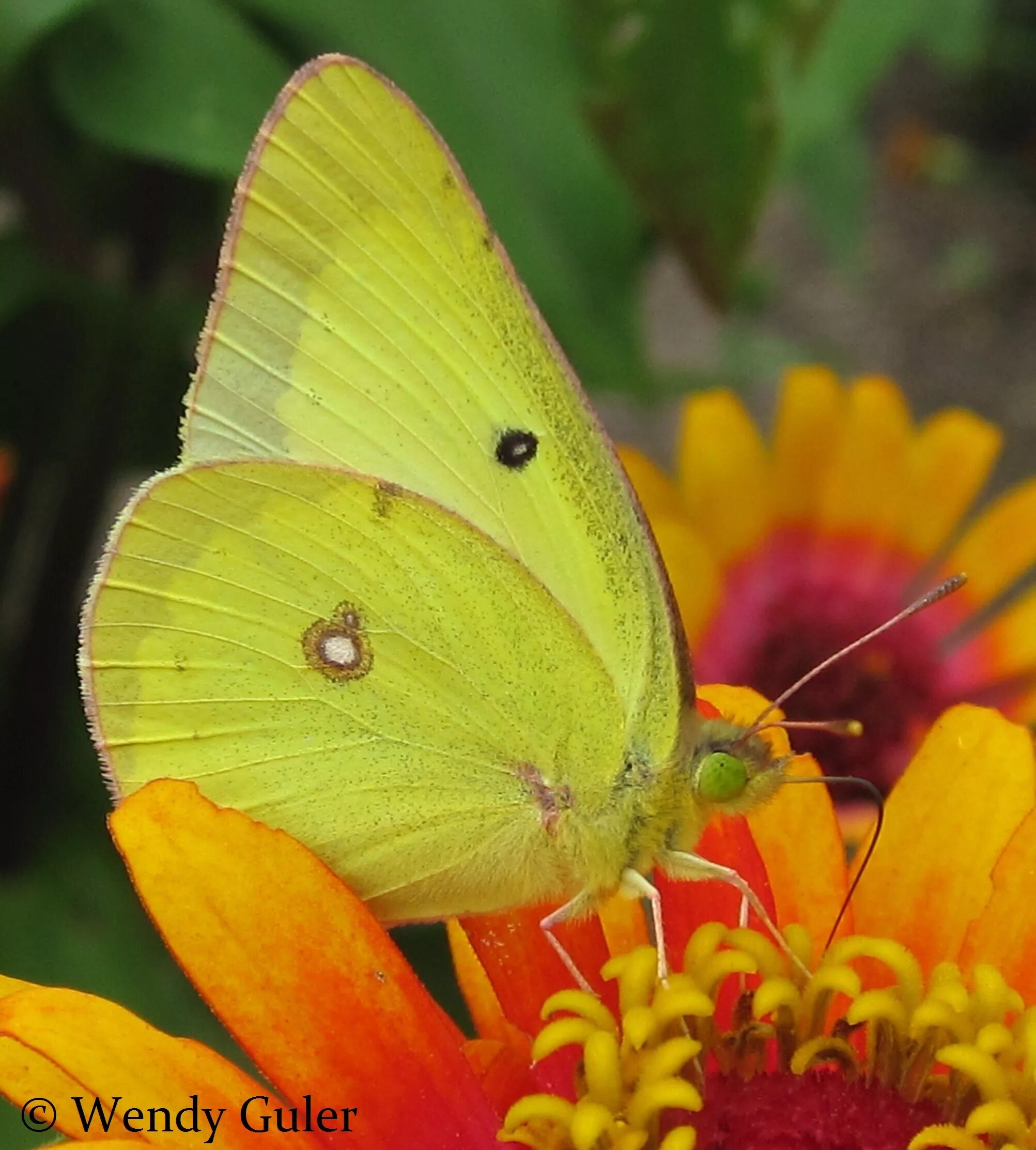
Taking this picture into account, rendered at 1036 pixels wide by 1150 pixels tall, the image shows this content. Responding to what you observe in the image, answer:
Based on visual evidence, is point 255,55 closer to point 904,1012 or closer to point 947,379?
point 904,1012

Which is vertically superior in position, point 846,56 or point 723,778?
point 846,56

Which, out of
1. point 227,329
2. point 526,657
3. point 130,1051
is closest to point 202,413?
point 227,329

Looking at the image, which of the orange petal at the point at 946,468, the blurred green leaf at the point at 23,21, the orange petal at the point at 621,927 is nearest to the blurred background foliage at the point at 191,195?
the blurred green leaf at the point at 23,21

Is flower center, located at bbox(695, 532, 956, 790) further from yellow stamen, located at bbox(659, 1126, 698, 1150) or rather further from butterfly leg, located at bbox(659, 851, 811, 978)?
yellow stamen, located at bbox(659, 1126, 698, 1150)

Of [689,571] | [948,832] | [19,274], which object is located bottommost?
[948,832]

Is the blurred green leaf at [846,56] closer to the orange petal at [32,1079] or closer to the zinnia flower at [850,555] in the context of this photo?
the zinnia flower at [850,555]

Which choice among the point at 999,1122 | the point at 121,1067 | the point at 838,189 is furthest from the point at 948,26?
the point at 121,1067

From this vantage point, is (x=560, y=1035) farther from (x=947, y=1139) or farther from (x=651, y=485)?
(x=651, y=485)
